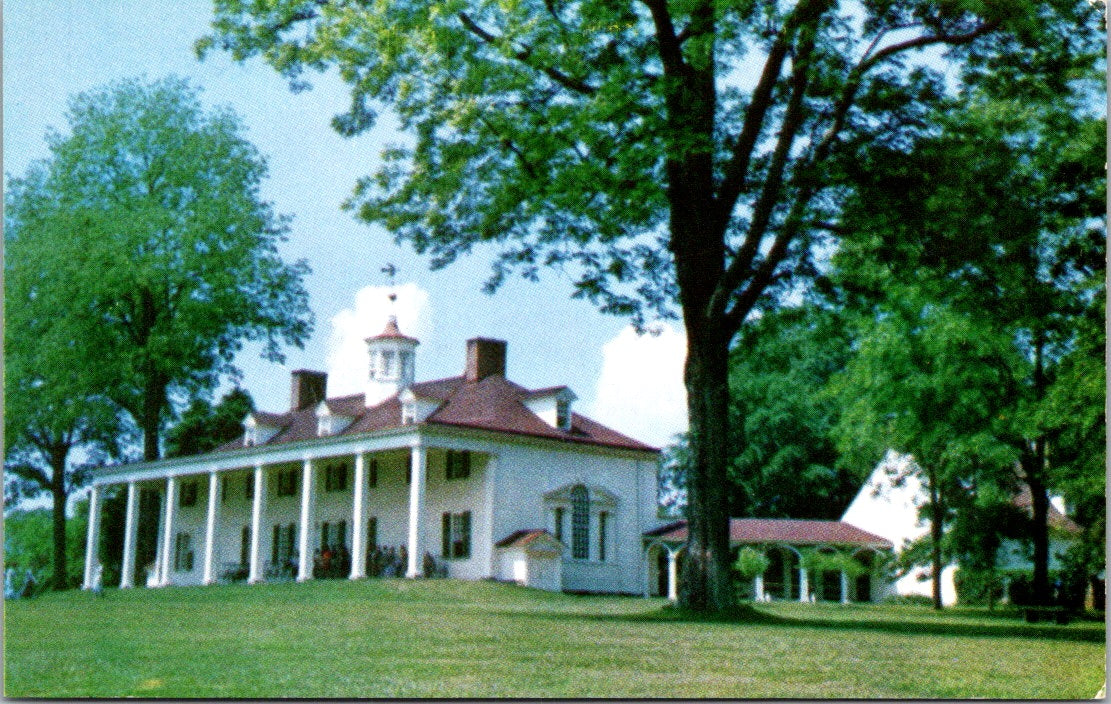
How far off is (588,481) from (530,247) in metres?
4.02

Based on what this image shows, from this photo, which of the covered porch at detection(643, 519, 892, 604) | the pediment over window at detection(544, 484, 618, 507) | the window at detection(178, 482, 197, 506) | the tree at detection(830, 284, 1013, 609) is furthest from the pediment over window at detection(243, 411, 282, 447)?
the tree at detection(830, 284, 1013, 609)

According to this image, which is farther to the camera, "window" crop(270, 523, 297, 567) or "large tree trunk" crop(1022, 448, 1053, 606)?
"window" crop(270, 523, 297, 567)

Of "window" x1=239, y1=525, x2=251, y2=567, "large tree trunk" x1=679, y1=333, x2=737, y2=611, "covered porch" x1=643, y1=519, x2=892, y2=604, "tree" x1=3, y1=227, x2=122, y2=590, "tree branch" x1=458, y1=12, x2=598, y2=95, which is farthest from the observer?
"covered porch" x1=643, y1=519, x2=892, y2=604

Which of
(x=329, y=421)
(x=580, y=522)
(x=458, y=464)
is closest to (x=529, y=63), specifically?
(x=329, y=421)

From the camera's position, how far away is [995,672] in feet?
21.3

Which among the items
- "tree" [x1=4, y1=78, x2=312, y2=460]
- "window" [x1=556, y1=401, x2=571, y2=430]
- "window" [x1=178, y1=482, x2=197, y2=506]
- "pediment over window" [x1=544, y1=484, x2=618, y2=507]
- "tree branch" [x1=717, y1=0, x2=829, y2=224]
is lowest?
"window" [x1=178, y1=482, x2=197, y2=506]

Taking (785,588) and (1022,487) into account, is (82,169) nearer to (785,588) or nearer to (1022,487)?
(1022,487)

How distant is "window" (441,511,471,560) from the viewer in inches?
558

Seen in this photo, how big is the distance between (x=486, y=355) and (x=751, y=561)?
26.1 ft

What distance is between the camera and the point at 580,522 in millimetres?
12305

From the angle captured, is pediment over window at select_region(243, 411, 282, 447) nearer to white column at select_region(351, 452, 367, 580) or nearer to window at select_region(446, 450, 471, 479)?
white column at select_region(351, 452, 367, 580)

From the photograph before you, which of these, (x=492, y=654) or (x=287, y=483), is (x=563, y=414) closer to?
(x=492, y=654)

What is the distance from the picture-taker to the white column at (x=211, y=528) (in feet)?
34.1

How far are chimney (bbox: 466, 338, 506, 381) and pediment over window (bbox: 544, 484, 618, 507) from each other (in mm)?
4327
